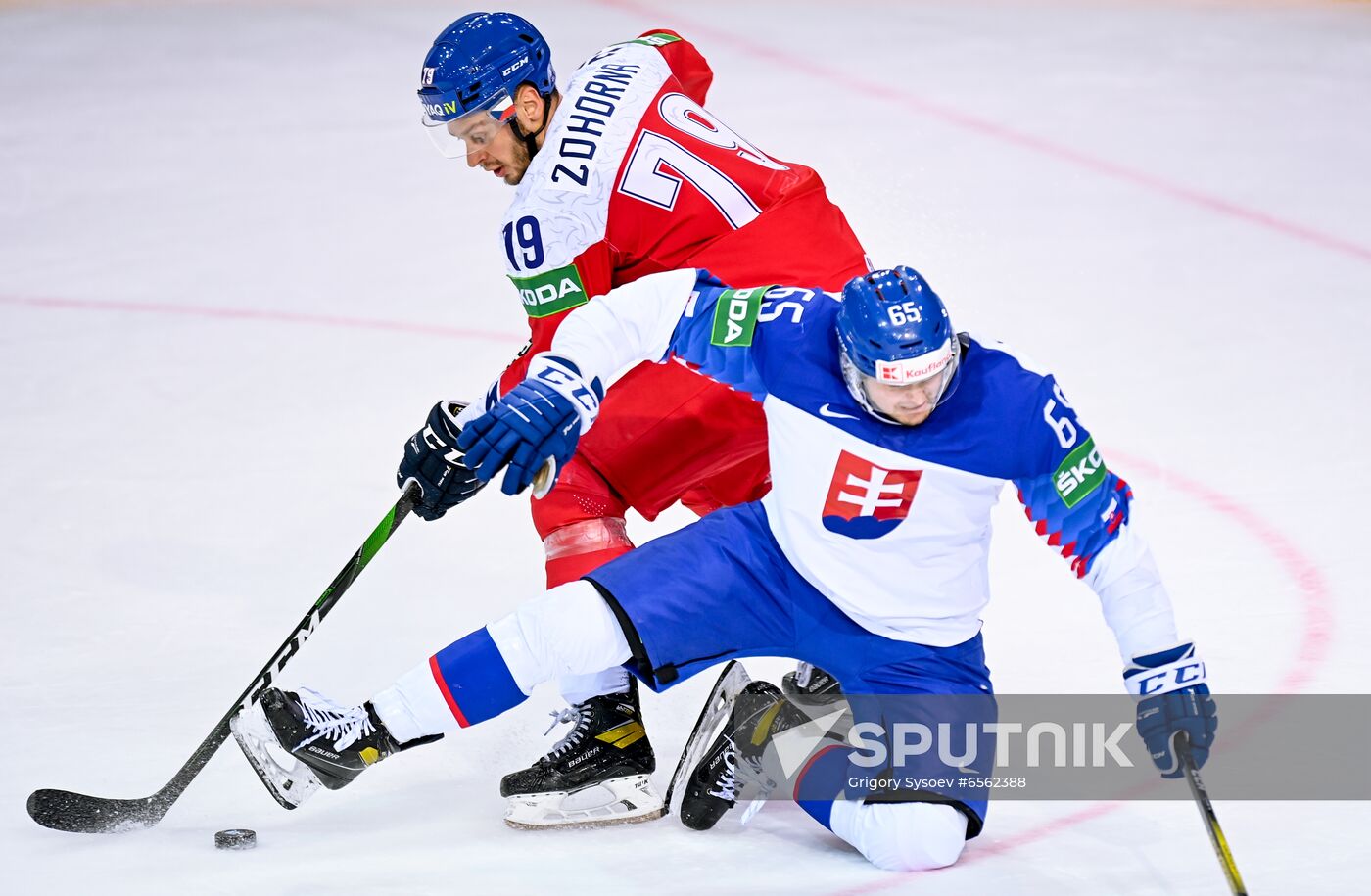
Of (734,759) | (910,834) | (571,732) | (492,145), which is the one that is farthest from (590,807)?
(492,145)

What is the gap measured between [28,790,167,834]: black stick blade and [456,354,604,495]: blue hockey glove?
88cm

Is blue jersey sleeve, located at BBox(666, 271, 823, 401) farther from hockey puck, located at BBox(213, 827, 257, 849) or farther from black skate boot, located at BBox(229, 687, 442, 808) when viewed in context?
hockey puck, located at BBox(213, 827, 257, 849)

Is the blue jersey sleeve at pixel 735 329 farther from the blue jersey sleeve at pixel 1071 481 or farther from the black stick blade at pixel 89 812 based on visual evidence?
the black stick blade at pixel 89 812

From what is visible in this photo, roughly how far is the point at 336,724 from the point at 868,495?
1012 mm

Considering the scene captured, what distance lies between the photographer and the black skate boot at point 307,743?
11.1 feet

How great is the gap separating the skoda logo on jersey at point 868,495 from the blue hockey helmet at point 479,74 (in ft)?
3.61

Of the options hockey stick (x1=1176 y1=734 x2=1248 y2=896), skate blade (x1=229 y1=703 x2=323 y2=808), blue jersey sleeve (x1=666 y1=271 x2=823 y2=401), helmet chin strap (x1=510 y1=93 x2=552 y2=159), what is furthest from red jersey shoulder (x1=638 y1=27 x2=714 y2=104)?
hockey stick (x1=1176 y1=734 x2=1248 y2=896)

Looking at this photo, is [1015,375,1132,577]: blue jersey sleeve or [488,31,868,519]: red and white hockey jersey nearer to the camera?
[1015,375,1132,577]: blue jersey sleeve

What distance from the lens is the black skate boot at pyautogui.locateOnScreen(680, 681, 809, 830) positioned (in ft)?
11.6

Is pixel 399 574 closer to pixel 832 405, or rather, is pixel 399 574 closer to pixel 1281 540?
pixel 832 405

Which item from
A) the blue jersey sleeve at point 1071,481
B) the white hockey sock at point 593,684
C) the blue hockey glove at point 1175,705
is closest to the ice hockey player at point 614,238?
the white hockey sock at point 593,684

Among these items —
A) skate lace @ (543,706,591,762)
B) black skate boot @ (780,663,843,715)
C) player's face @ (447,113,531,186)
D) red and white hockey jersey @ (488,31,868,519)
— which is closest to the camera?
skate lace @ (543,706,591,762)

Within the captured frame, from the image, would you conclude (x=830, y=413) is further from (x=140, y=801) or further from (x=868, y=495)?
(x=140, y=801)

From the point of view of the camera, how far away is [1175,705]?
326 cm
